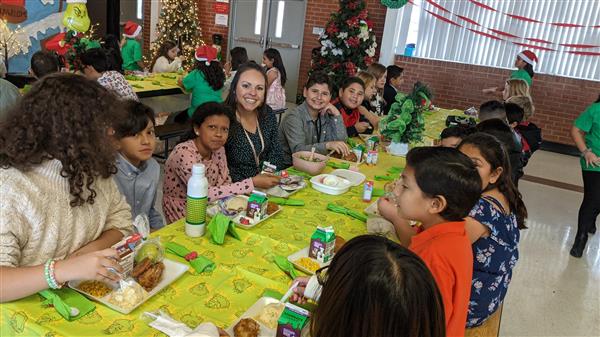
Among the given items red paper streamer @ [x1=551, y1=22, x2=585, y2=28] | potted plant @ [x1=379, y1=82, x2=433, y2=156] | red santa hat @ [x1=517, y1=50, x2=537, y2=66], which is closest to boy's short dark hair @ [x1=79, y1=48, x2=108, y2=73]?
potted plant @ [x1=379, y1=82, x2=433, y2=156]

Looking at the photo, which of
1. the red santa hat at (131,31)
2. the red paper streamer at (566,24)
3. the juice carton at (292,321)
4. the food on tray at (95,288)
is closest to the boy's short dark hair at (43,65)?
the red santa hat at (131,31)

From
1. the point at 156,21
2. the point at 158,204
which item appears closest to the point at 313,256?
the point at 158,204

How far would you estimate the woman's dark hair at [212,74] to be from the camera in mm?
4875

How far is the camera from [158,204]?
13.0 feet

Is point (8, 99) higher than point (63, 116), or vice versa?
point (63, 116)

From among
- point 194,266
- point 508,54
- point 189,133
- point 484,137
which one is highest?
point 508,54

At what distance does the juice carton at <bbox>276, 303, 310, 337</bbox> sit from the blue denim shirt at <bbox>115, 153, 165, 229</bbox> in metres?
1.22

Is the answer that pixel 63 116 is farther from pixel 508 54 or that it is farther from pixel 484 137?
pixel 508 54

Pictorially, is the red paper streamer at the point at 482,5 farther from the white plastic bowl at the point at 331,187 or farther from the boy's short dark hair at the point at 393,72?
the white plastic bowl at the point at 331,187

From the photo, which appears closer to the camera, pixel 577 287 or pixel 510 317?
pixel 510 317

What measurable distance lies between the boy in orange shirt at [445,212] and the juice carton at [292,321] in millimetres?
439

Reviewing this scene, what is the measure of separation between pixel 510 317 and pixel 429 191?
6.32 ft

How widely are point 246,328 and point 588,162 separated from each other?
354 centimetres

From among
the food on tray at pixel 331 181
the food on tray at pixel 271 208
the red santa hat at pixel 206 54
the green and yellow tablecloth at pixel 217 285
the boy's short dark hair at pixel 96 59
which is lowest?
the green and yellow tablecloth at pixel 217 285
